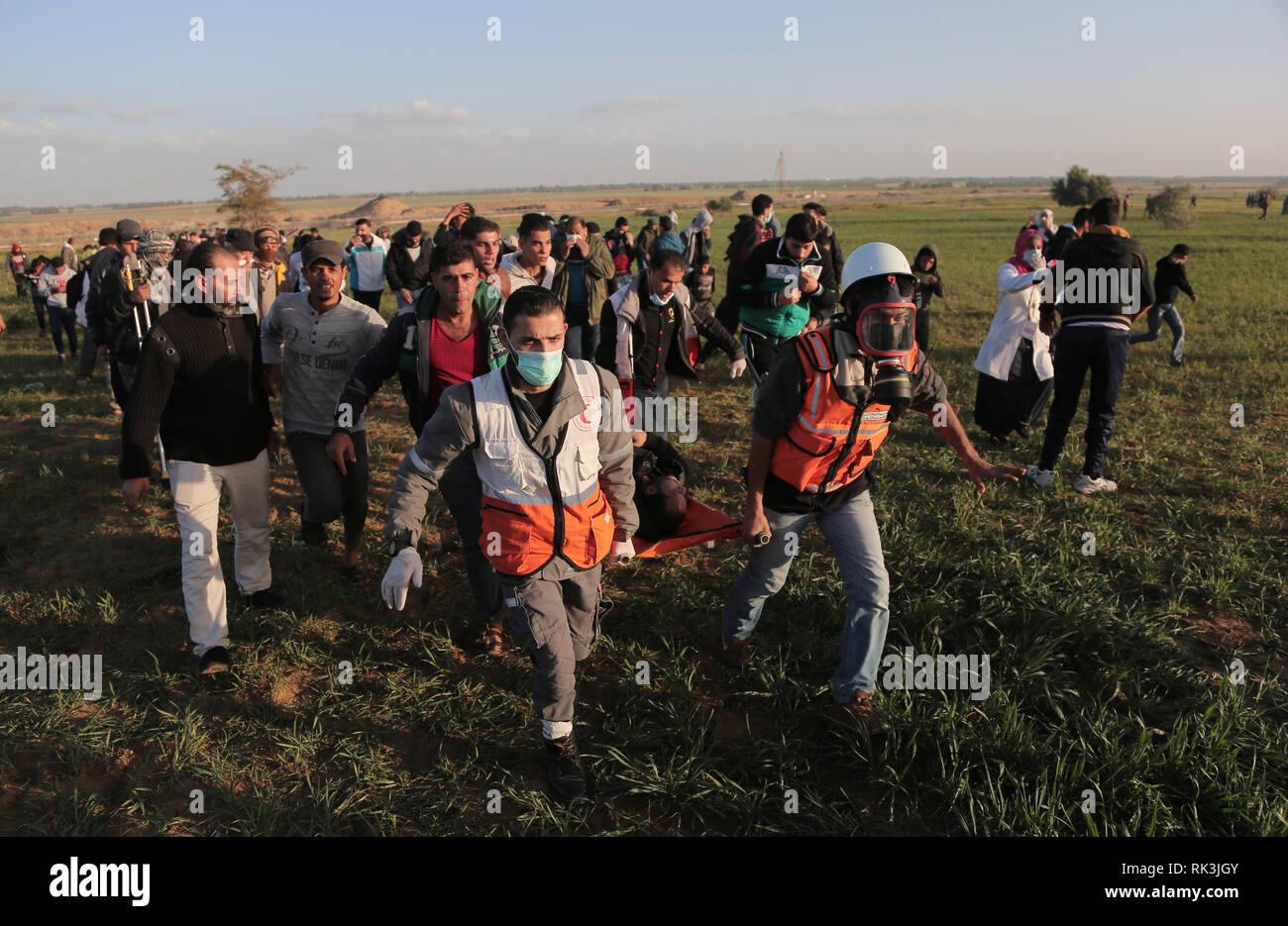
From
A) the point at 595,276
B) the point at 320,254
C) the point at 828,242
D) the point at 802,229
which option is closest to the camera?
the point at 320,254

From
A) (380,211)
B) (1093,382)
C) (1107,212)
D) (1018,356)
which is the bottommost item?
(1093,382)

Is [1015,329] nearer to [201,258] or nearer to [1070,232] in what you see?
[1070,232]

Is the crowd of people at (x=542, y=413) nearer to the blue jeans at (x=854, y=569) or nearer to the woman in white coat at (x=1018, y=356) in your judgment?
the blue jeans at (x=854, y=569)

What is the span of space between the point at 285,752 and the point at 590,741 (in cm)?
155

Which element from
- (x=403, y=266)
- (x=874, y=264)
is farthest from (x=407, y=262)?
(x=874, y=264)

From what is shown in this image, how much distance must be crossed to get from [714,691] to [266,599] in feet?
10.1

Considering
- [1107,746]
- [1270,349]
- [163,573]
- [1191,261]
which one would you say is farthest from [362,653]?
[1191,261]

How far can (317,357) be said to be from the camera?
494cm

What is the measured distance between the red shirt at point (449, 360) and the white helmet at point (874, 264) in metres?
2.14

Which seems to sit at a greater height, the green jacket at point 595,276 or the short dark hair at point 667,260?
the green jacket at point 595,276

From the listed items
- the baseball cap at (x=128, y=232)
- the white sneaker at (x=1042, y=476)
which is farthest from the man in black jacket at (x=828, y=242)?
the baseball cap at (x=128, y=232)

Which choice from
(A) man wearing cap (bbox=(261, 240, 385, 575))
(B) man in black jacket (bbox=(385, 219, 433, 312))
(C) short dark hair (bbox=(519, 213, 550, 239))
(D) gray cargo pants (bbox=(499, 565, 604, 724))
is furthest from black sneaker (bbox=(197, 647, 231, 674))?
(B) man in black jacket (bbox=(385, 219, 433, 312))

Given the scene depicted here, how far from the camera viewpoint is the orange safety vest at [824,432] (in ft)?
11.4
